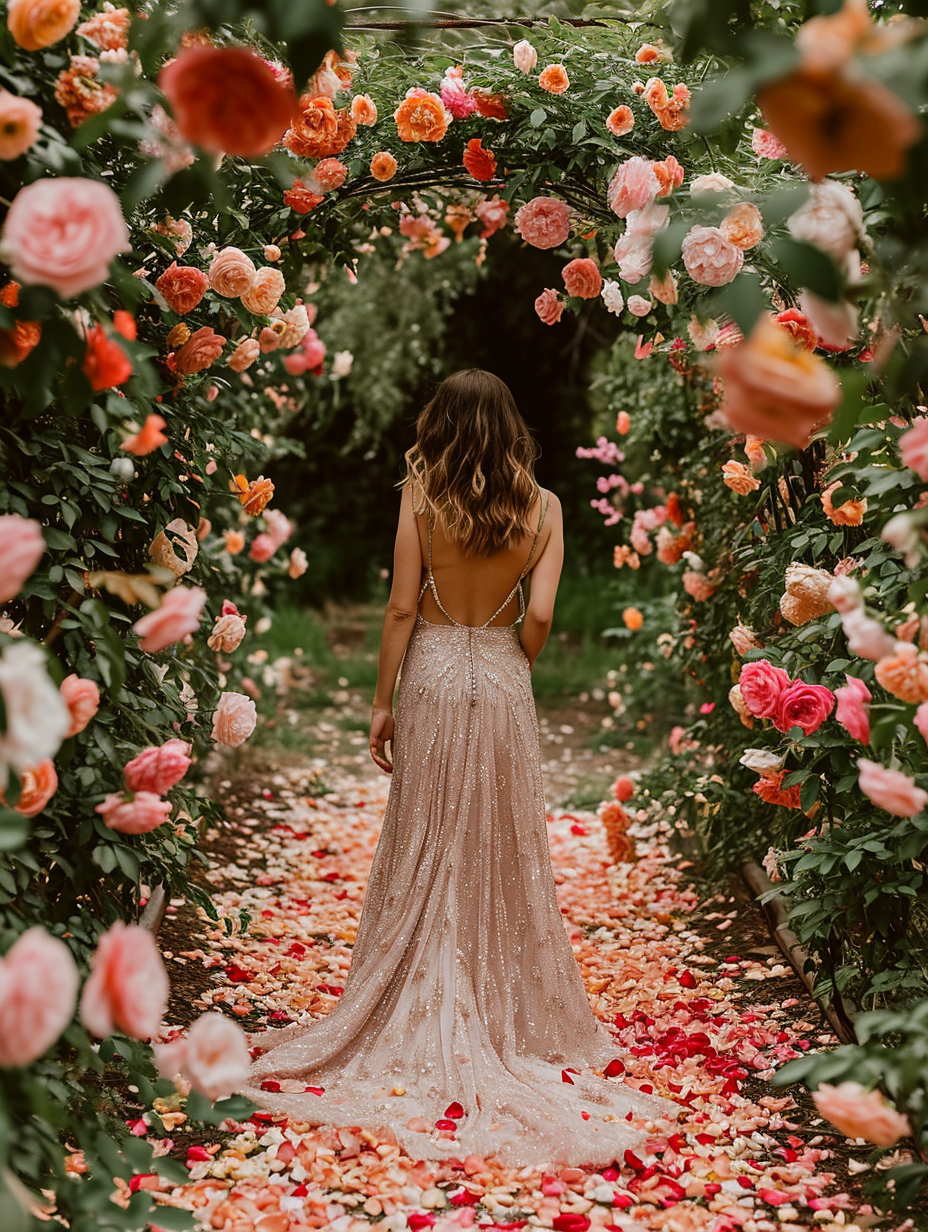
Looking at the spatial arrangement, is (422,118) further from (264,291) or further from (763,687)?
(763,687)

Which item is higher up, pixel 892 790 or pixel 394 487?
pixel 394 487

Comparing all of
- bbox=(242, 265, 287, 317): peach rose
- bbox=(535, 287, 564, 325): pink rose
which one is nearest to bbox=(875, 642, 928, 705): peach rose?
bbox=(242, 265, 287, 317): peach rose

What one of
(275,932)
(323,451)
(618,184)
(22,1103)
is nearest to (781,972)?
(275,932)

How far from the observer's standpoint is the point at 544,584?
2.95 metres

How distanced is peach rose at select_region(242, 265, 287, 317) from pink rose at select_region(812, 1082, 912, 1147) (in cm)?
194

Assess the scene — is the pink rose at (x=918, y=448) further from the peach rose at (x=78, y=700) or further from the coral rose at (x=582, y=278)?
the coral rose at (x=582, y=278)

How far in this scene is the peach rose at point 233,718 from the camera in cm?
256

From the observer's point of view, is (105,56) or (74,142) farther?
(105,56)

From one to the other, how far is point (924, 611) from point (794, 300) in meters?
1.14

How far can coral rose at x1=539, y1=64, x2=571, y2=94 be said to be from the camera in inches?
109

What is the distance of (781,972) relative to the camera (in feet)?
10.9

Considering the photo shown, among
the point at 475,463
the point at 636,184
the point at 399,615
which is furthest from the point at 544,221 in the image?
the point at 399,615

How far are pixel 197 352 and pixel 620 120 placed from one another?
120cm

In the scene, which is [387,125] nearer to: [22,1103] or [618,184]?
[618,184]
